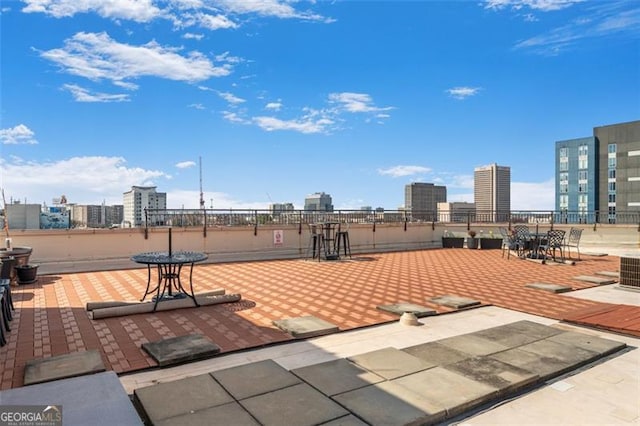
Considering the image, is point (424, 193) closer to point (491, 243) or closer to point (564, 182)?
point (491, 243)

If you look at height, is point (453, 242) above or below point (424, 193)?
below

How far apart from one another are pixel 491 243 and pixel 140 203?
13.2m

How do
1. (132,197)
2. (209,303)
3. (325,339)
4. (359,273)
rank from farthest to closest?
(132,197) < (359,273) < (209,303) < (325,339)

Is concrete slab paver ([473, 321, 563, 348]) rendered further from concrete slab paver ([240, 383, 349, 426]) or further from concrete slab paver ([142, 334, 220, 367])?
concrete slab paver ([142, 334, 220, 367])

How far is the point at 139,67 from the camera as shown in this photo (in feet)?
39.7

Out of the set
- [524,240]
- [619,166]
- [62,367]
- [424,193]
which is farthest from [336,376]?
[619,166]

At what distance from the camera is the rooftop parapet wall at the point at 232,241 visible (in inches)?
356

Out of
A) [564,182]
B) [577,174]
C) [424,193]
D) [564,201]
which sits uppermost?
[577,174]

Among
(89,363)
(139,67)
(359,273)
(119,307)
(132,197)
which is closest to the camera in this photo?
(89,363)

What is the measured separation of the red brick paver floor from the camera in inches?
156

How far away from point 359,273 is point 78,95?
13.0 m

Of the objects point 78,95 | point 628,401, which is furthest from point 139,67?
point 628,401

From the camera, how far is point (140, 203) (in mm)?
14305

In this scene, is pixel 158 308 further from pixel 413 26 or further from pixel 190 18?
pixel 413 26
